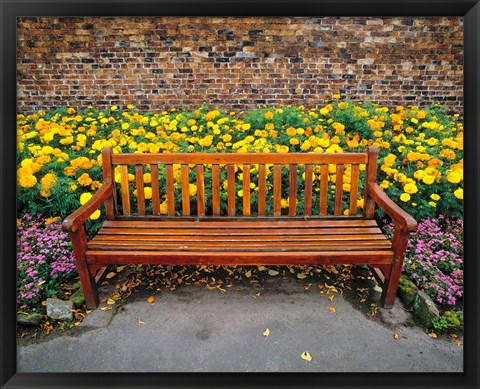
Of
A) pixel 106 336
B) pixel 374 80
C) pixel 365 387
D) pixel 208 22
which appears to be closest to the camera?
pixel 365 387

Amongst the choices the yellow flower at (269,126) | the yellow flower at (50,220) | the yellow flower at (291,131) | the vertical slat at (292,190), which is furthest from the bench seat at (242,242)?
the yellow flower at (269,126)

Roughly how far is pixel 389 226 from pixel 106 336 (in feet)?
7.84

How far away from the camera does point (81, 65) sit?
5.50 metres

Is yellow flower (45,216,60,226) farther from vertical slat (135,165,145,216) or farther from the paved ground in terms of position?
the paved ground

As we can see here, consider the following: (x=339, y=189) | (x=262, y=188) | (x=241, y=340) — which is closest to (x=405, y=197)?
(x=339, y=189)

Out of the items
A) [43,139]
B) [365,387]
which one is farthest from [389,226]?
[43,139]

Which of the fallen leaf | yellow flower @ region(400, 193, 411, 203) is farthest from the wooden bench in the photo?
the fallen leaf

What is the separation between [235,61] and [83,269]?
392 centimetres

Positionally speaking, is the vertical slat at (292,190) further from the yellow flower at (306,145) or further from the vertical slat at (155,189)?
the vertical slat at (155,189)

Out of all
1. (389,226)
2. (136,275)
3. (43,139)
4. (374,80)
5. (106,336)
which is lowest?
(106,336)

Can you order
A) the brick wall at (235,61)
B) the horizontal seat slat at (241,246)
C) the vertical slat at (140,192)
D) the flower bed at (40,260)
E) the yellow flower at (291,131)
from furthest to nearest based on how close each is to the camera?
the brick wall at (235,61) → the yellow flower at (291,131) → the vertical slat at (140,192) → the flower bed at (40,260) → the horizontal seat slat at (241,246)

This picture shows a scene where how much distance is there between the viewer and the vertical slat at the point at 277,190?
2916 mm

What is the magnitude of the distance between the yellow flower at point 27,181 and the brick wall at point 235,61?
2850mm

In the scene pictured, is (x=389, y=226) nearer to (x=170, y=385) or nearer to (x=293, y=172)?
(x=293, y=172)
